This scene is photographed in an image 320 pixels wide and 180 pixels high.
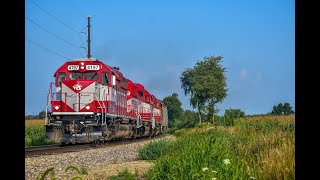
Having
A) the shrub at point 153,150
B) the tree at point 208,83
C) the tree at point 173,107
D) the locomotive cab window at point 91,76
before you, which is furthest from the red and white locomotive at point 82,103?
the tree at point 173,107

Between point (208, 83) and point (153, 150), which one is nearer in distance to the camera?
point (153, 150)

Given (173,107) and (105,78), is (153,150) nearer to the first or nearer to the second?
(105,78)

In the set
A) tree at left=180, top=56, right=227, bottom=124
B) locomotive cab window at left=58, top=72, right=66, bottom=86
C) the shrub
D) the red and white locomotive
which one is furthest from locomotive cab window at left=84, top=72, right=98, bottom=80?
tree at left=180, top=56, right=227, bottom=124

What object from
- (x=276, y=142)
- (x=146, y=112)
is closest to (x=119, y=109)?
(x=146, y=112)

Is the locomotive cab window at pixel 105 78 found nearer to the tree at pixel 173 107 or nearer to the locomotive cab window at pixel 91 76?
the locomotive cab window at pixel 91 76

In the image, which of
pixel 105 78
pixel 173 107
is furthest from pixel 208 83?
pixel 173 107

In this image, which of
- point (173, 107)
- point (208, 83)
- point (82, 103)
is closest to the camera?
point (82, 103)

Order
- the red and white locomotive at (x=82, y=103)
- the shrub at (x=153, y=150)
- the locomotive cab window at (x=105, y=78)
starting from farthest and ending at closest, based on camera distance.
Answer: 1. the locomotive cab window at (x=105, y=78)
2. the red and white locomotive at (x=82, y=103)
3. the shrub at (x=153, y=150)

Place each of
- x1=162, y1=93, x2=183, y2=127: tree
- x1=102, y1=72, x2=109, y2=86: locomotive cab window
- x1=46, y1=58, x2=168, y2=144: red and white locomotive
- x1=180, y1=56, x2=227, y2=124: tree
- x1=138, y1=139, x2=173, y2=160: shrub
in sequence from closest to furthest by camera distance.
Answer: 1. x1=138, y1=139, x2=173, y2=160: shrub
2. x1=46, y1=58, x2=168, y2=144: red and white locomotive
3. x1=102, y1=72, x2=109, y2=86: locomotive cab window
4. x1=180, y1=56, x2=227, y2=124: tree
5. x1=162, y1=93, x2=183, y2=127: tree

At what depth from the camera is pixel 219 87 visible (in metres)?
46.5

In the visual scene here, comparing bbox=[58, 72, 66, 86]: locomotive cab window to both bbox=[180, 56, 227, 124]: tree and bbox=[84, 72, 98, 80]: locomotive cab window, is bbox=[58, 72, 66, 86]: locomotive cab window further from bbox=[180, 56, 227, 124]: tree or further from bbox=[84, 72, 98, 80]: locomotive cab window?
bbox=[180, 56, 227, 124]: tree
